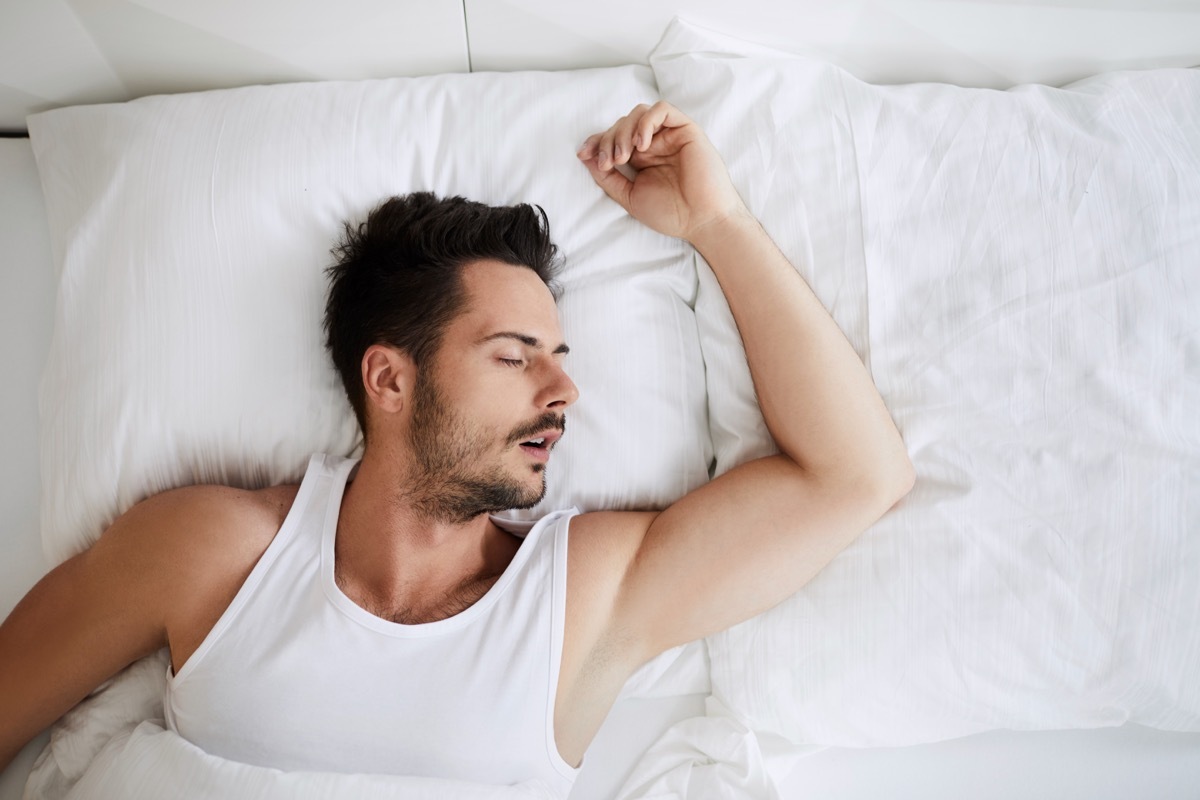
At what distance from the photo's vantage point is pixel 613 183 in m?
1.58

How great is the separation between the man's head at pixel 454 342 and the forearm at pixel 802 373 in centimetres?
35

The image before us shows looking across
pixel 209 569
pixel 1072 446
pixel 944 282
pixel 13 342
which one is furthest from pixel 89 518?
pixel 1072 446

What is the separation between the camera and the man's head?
1399mm

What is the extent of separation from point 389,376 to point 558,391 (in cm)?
32

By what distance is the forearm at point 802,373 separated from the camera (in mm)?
1382

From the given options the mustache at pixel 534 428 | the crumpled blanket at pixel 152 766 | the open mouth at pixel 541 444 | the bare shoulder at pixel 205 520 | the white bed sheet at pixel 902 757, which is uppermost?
the mustache at pixel 534 428

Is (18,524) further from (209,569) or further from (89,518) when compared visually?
(209,569)

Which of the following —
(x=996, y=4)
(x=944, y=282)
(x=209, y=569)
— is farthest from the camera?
(x=996, y=4)

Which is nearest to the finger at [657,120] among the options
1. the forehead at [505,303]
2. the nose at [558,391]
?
the forehead at [505,303]

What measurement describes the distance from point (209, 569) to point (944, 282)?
1.42 metres

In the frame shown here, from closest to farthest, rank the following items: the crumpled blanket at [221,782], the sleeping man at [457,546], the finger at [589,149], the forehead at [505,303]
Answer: the crumpled blanket at [221,782] → the sleeping man at [457,546] → the forehead at [505,303] → the finger at [589,149]

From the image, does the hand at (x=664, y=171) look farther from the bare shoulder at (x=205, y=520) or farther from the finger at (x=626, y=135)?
the bare shoulder at (x=205, y=520)

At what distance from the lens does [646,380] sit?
5.11ft

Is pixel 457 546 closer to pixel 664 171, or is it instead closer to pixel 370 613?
pixel 370 613
